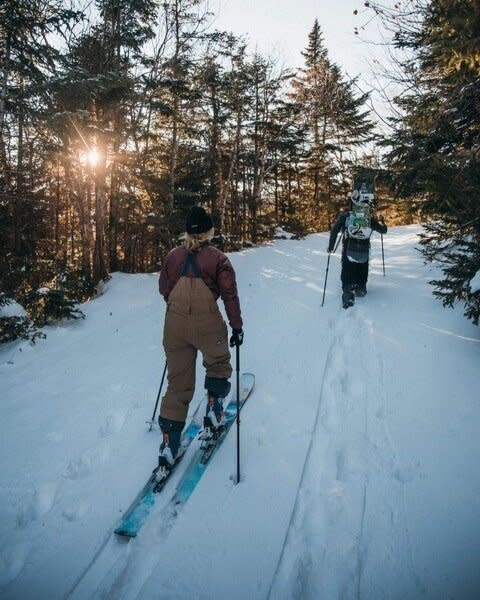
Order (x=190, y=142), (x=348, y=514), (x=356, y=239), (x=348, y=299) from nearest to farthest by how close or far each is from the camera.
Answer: (x=348, y=514) → (x=348, y=299) → (x=356, y=239) → (x=190, y=142)

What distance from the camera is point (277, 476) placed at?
3.40m

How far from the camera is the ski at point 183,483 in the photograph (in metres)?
2.95

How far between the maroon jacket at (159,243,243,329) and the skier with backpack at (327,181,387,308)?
189 inches

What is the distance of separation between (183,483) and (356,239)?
642 centimetres

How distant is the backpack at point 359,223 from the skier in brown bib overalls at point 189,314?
5.26m

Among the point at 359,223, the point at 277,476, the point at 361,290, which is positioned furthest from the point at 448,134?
the point at 277,476

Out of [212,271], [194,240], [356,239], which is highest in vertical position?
[356,239]

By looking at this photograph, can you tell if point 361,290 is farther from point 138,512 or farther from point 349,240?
point 138,512

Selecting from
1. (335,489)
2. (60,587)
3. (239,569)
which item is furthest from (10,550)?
(335,489)

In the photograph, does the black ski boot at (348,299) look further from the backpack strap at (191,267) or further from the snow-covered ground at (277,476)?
the backpack strap at (191,267)

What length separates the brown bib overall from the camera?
3.52m

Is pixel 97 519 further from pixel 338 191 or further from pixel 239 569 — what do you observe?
pixel 338 191

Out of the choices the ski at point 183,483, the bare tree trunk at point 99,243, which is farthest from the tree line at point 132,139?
the ski at point 183,483

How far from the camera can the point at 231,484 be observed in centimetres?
335
